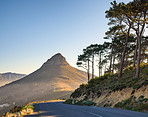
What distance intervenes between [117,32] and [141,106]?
19013 millimetres

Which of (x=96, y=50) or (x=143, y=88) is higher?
(x=96, y=50)

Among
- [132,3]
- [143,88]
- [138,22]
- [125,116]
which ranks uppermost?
[132,3]

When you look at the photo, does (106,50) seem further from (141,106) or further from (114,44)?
(141,106)

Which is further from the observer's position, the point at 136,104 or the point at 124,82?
the point at 124,82

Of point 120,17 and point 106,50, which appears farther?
point 106,50

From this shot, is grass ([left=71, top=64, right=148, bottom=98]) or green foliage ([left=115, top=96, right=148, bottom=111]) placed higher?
grass ([left=71, top=64, right=148, bottom=98])

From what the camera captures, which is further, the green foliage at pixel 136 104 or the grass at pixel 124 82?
the grass at pixel 124 82

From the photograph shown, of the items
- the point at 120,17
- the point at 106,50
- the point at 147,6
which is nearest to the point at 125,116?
the point at 147,6

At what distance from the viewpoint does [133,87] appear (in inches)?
856

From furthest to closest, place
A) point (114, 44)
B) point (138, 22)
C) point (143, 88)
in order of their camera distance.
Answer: point (114, 44), point (138, 22), point (143, 88)

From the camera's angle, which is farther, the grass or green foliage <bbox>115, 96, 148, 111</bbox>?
the grass

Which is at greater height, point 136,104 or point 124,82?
point 124,82

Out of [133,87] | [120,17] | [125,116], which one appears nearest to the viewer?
[125,116]

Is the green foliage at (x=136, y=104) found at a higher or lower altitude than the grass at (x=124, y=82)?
lower
